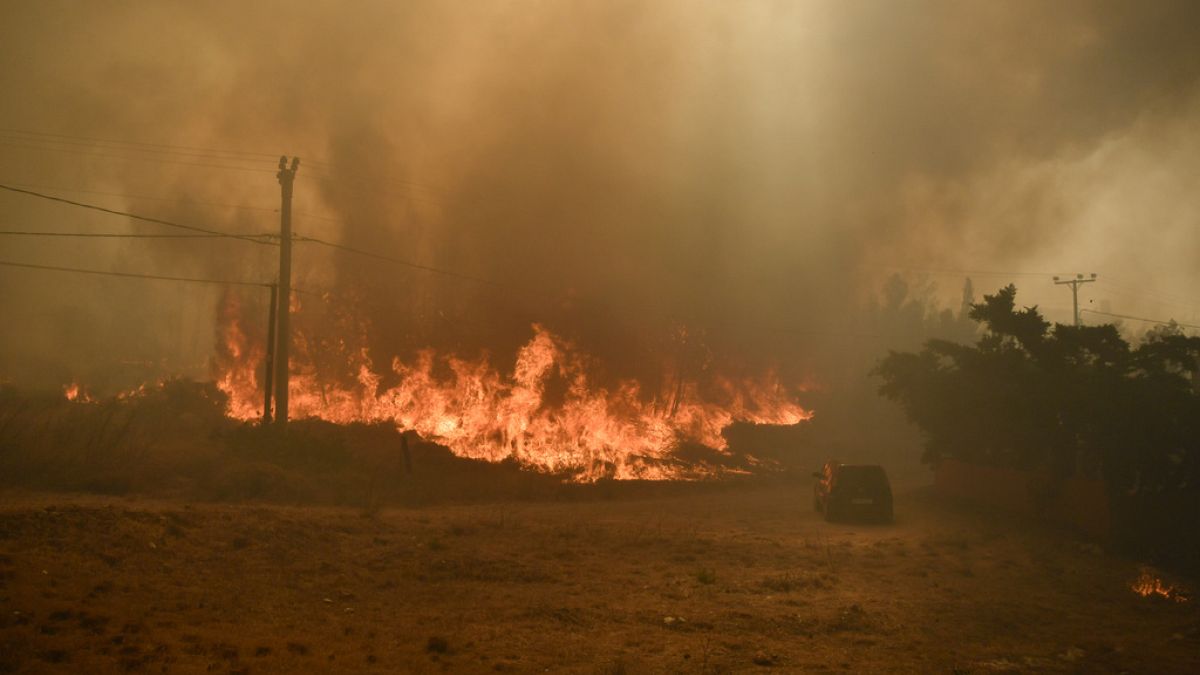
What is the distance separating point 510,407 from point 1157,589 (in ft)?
81.3

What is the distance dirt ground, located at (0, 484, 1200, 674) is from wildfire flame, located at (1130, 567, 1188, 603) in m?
0.41

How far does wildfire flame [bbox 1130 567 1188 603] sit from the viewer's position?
15.0 meters

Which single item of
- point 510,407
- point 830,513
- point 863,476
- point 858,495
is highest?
point 510,407

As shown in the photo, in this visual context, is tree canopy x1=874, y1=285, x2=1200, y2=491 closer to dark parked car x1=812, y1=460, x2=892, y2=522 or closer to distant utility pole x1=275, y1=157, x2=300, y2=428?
dark parked car x1=812, y1=460, x2=892, y2=522

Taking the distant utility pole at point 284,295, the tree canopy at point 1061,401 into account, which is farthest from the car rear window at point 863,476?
the distant utility pole at point 284,295

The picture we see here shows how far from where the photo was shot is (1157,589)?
51.1 feet

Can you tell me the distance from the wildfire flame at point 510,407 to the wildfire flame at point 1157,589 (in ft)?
61.9

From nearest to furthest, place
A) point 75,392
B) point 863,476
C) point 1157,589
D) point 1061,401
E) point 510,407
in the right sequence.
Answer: point 1157,589
point 1061,401
point 863,476
point 510,407
point 75,392

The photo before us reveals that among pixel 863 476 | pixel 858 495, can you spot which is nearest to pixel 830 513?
pixel 858 495

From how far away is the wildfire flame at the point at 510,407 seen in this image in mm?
34406

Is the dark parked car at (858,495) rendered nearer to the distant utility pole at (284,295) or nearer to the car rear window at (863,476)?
the car rear window at (863,476)

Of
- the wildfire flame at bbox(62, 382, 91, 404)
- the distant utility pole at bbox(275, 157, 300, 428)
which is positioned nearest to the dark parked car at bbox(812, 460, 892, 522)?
the distant utility pole at bbox(275, 157, 300, 428)

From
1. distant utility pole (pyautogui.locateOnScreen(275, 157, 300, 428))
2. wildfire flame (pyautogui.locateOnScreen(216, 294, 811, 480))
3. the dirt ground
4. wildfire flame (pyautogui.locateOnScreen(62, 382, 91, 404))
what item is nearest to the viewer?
the dirt ground

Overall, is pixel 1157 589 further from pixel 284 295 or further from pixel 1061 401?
pixel 284 295
